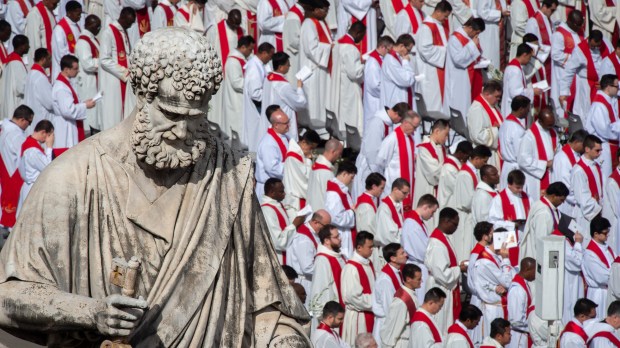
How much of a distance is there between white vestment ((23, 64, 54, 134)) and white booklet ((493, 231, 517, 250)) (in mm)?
5849

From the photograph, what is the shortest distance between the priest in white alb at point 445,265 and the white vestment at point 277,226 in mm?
1337

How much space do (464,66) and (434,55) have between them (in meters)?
0.44

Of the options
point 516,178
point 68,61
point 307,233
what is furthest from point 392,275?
point 68,61

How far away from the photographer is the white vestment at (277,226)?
1631 cm

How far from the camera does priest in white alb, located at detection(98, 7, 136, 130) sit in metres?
20.3

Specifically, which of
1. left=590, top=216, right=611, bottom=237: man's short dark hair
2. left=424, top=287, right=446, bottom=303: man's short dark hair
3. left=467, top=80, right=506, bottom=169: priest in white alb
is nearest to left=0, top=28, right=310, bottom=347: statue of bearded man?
left=424, top=287, right=446, bottom=303: man's short dark hair

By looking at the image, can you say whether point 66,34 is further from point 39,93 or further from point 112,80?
point 39,93

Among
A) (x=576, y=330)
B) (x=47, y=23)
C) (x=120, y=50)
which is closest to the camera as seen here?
(x=576, y=330)

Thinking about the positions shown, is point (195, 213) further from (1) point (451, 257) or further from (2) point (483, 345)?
(1) point (451, 257)

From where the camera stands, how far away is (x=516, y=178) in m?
17.3

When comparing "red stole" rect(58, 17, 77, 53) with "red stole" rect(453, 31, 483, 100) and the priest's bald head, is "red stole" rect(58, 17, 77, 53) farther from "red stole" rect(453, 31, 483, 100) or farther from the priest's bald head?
the priest's bald head

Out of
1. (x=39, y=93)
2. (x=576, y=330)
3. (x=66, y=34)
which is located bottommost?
(x=576, y=330)

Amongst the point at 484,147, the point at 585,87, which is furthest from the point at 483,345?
the point at 585,87

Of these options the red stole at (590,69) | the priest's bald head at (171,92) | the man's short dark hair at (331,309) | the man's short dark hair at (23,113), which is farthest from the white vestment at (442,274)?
the priest's bald head at (171,92)
